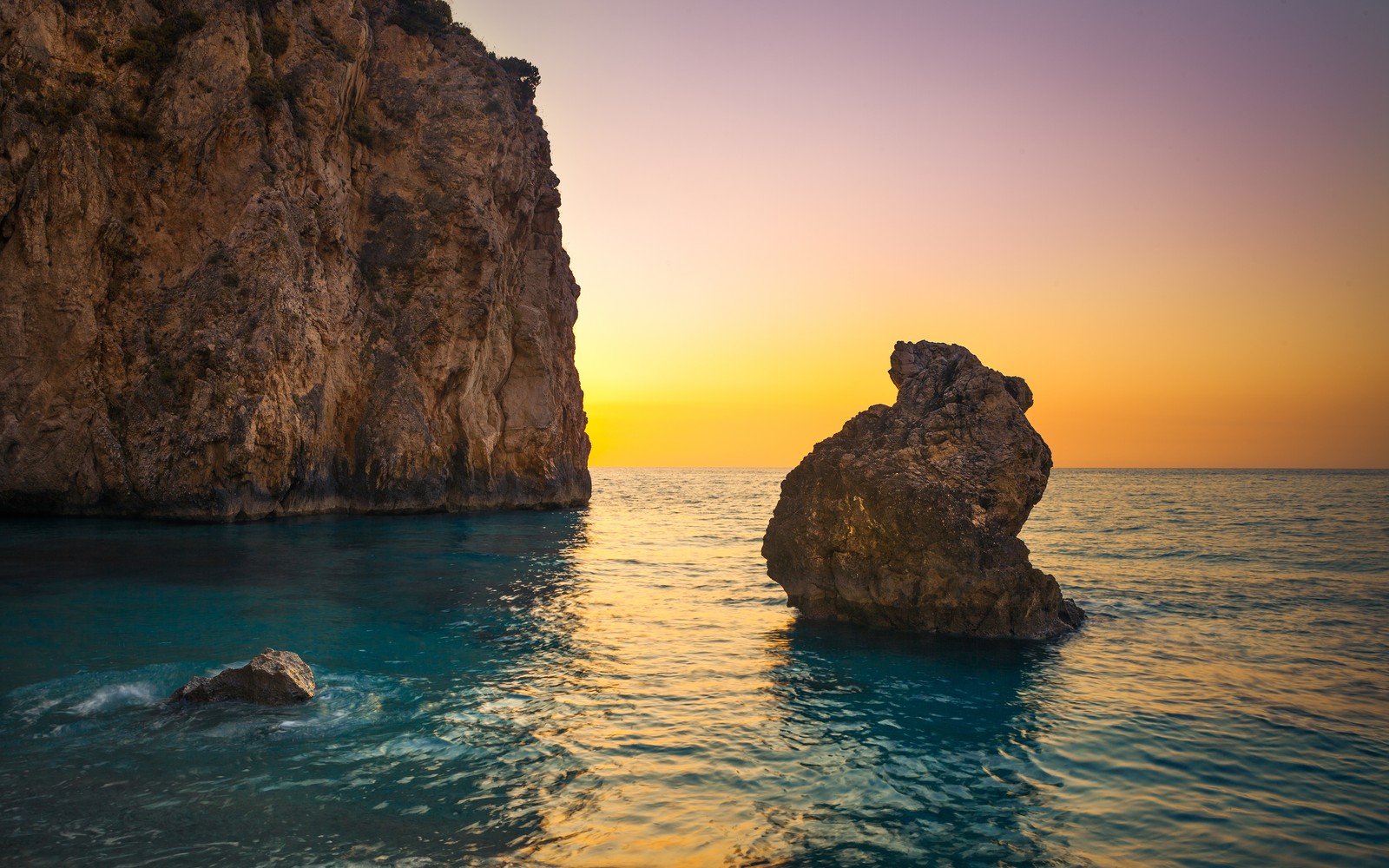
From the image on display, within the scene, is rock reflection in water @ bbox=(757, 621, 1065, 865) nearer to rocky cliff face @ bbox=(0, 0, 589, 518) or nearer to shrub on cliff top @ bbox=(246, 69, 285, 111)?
rocky cliff face @ bbox=(0, 0, 589, 518)

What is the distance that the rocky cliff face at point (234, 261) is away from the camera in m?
33.0

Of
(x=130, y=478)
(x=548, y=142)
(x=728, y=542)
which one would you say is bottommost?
(x=728, y=542)

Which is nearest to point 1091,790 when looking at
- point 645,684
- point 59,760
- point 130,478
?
point 645,684

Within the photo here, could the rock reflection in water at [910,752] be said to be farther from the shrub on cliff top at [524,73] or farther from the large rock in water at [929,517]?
the shrub on cliff top at [524,73]

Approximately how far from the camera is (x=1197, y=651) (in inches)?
585

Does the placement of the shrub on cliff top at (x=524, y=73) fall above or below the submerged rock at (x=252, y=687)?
above

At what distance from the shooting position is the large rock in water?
15.1 m

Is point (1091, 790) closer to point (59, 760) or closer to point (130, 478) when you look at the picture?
point (59, 760)

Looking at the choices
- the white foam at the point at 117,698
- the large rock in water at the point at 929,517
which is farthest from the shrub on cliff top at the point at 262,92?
the white foam at the point at 117,698

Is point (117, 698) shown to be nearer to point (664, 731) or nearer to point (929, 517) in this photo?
point (664, 731)

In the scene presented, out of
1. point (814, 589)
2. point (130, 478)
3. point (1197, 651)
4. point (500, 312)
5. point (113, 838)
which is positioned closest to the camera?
point (113, 838)

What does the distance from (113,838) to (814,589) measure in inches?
490

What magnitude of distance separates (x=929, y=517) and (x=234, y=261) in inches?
1283

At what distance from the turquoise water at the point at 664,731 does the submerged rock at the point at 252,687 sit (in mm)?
364
